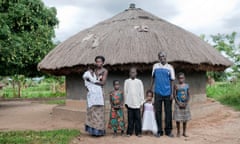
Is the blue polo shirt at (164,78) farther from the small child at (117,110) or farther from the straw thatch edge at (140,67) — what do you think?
the straw thatch edge at (140,67)

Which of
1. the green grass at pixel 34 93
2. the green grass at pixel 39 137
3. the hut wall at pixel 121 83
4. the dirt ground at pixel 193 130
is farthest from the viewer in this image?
the green grass at pixel 34 93

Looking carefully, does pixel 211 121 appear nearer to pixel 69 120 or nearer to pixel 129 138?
pixel 129 138

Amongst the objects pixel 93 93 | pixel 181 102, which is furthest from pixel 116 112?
pixel 181 102

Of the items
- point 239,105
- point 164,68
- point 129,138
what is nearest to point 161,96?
point 164,68

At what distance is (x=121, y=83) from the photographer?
748 centimetres

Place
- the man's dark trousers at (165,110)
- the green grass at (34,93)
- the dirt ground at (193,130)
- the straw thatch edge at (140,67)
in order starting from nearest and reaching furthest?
the dirt ground at (193,130) → the man's dark trousers at (165,110) → the straw thatch edge at (140,67) → the green grass at (34,93)

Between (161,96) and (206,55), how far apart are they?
7.69ft

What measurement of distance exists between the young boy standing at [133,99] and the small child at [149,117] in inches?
7.0

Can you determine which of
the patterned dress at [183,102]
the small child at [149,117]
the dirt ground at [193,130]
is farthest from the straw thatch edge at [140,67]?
the dirt ground at [193,130]

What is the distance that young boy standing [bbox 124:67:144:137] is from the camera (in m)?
5.85

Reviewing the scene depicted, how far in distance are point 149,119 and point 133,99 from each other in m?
0.61

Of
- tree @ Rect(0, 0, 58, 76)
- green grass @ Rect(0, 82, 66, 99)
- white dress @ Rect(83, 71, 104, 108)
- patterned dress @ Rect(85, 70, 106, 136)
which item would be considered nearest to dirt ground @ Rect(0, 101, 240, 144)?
patterned dress @ Rect(85, 70, 106, 136)

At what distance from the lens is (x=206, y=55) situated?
25.0 feet

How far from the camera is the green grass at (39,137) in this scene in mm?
5385
